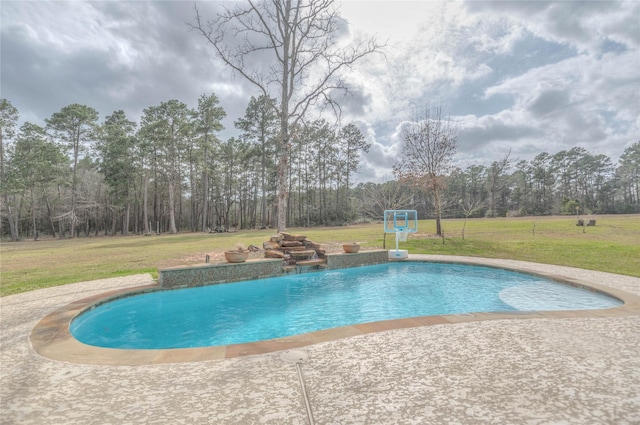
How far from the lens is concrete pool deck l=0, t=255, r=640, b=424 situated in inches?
71.8

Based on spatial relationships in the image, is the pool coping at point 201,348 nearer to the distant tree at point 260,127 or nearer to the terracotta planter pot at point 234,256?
the terracotta planter pot at point 234,256

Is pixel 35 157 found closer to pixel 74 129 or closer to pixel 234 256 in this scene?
pixel 74 129

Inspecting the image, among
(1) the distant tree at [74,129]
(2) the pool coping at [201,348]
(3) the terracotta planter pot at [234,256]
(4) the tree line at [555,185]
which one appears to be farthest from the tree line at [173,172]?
(2) the pool coping at [201,348]

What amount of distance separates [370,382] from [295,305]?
3886 mm

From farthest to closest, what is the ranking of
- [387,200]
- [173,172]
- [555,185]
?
[555,185], [173,172], [387,200]

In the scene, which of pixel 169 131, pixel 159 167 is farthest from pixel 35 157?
pixel 169 131

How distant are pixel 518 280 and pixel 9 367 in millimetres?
9349

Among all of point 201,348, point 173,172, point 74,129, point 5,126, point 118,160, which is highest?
point 74,129

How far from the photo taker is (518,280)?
741cm

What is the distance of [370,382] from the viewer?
2229 mm

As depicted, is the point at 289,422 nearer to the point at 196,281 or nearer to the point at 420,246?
the point at 196,281

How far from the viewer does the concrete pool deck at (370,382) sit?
1.82 meters

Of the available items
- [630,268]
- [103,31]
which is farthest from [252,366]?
[103,31]

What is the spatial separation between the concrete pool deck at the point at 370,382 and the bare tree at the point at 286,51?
8701 mm
